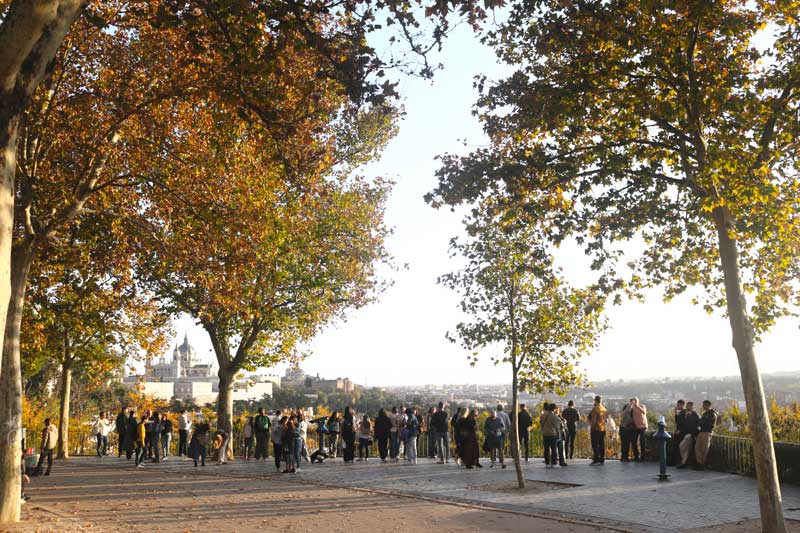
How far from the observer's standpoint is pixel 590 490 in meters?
14.6

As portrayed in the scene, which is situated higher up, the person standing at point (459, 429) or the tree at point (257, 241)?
the tree at point (257, 241)

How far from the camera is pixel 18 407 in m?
12.7

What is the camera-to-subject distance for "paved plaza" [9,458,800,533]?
1100 centimetres

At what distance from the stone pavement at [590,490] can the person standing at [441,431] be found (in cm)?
101

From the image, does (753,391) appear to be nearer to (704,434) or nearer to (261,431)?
(704,434)

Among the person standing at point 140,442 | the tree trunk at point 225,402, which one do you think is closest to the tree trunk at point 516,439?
the person standing at point 140,442

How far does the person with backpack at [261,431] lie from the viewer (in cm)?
2331

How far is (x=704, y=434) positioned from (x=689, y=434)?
57 centimetres

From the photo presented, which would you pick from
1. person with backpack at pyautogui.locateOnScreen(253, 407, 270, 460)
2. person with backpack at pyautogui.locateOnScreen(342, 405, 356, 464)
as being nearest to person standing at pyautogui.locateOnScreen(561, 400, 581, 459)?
person with backpack at pyautogui.locateOnScreen(342, 405, 356, 464)

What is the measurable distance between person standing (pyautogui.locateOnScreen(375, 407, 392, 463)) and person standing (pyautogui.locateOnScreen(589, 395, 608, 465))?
6909 millimetres

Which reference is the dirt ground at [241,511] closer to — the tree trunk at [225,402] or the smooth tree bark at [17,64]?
the smooth tree bark at [17,64]

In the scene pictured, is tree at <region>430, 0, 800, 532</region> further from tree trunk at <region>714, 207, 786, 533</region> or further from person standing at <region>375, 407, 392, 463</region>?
person standing at <region>375, 407, 392, 463</region>

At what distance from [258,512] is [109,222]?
28.7 ft

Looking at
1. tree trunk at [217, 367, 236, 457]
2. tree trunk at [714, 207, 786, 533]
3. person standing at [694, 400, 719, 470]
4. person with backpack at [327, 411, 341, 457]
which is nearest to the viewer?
tree trunk at [714, 207, 786, 533]
